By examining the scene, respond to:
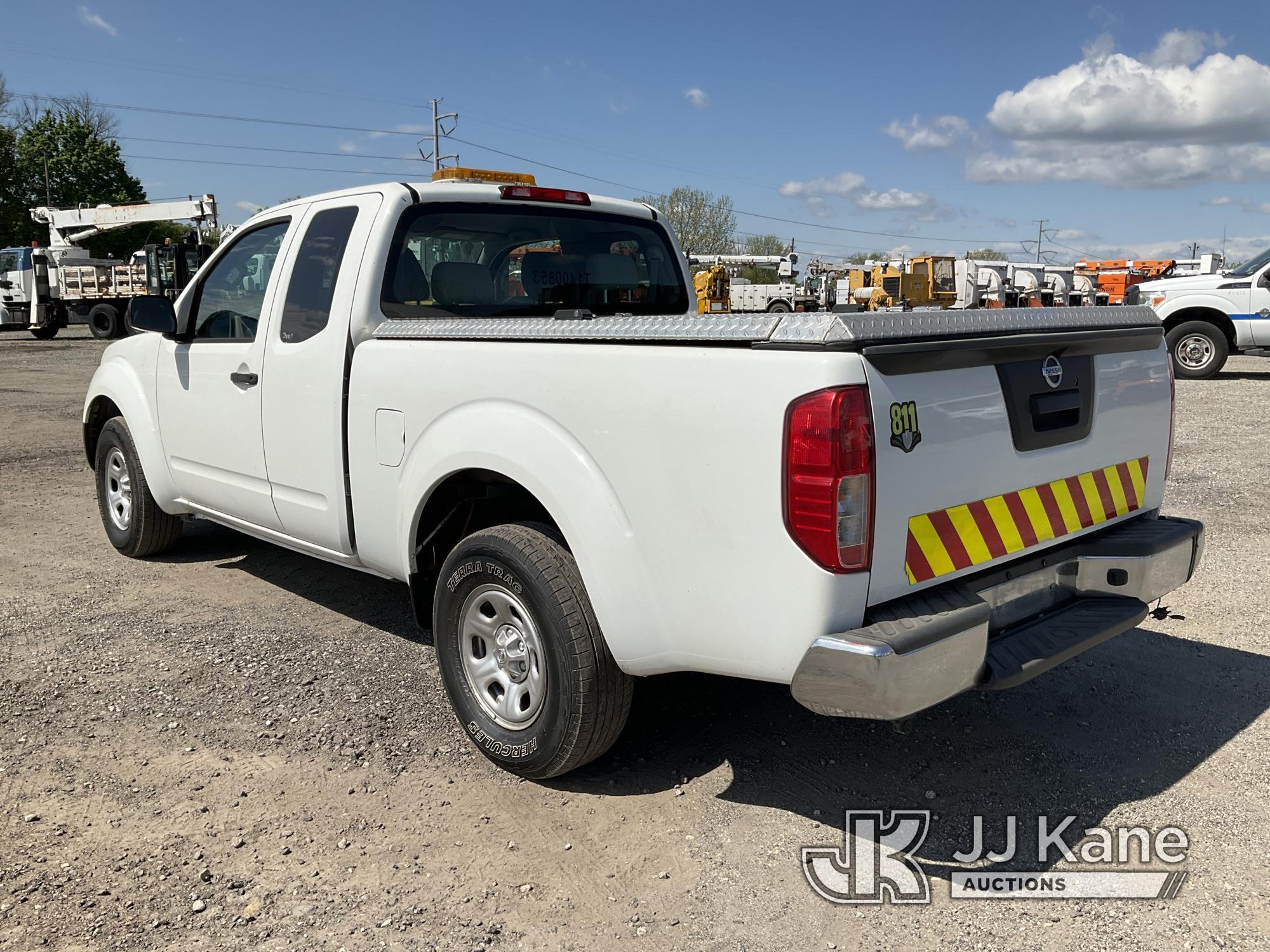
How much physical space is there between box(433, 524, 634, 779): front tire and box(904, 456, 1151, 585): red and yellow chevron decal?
97 centimetres

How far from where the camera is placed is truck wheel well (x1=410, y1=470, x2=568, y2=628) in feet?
10.9

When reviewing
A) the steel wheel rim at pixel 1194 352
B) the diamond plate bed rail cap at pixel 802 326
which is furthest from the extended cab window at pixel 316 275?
the steel wheel rim at pixel 1194 352

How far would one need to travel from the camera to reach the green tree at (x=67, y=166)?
60969 millimetres

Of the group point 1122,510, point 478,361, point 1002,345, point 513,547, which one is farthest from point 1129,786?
point 478,361

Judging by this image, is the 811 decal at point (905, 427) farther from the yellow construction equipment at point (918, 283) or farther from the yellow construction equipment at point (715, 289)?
the yellow construction equipment at point (918, 283)

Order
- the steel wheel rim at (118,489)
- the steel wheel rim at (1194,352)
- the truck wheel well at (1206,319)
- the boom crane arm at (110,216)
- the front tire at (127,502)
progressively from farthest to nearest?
the boom crane arm at (110,216)
the steel wheel rim at (1194,352)
the truck wheel well at (1206,319)
the steel wheel rim at (118,489)
the front tire at (127,502)

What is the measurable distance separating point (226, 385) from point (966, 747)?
11.4ft

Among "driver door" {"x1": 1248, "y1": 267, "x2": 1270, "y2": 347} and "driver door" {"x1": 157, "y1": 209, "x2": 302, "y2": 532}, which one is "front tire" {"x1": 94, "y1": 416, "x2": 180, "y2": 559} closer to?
"driver door" {"x1": 157, "y1": 209, "x2": 302, "y2": 532}

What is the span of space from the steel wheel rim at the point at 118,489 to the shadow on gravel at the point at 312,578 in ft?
1.12

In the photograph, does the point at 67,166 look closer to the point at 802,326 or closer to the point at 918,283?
the point at 918,283

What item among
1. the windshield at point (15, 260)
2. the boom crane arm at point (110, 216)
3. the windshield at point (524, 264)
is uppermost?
the boom crane arm at point (110, 216)

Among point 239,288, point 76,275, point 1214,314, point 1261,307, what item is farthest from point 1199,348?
point 76,275

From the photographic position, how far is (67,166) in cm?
6228

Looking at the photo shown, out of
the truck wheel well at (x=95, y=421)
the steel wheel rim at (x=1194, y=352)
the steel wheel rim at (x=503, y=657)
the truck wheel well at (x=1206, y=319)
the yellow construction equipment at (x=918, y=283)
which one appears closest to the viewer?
the steel wheel rim at (x=503, y=657)
